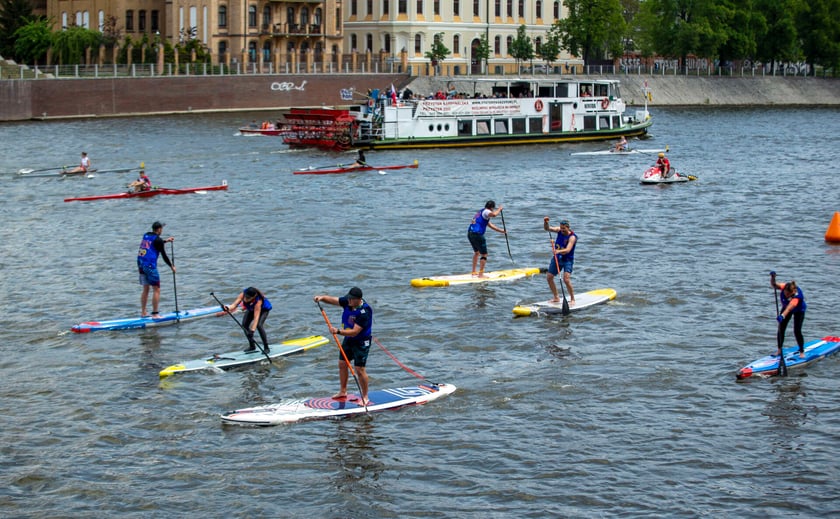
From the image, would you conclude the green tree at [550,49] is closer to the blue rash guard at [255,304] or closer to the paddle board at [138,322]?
the paddle board at [138,322]

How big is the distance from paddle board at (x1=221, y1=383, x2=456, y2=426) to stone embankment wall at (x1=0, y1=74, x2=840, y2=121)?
53662mm

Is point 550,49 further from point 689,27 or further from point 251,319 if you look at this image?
point 251,319

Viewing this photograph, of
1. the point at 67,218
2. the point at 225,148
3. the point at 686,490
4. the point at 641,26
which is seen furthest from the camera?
the point at 641,26

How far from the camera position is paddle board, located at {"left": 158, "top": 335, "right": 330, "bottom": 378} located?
23781mm

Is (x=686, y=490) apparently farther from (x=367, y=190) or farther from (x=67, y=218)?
(x=367, y=190)

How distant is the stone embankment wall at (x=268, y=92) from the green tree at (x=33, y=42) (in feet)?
37.8

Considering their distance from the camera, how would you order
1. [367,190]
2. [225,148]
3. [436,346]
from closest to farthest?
[436,346]
[367,190]
[225,148]

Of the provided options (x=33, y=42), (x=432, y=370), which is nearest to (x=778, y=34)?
(x=33, y=42)

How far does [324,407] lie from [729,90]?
109m

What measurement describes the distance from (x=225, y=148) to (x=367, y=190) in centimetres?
1974

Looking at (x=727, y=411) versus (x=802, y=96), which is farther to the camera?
(x=802, y=96)

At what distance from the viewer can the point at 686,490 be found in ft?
60.5

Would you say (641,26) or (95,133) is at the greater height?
(641,26)

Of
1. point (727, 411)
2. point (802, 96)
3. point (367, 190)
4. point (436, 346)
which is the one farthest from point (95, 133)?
point (802, 96)
